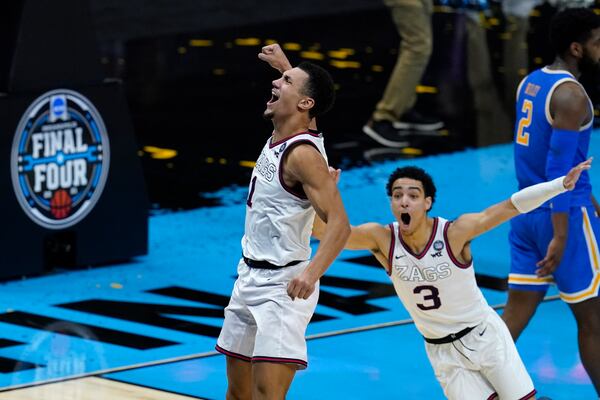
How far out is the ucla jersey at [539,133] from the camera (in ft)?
24.4

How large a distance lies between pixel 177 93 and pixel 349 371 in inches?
A: 331

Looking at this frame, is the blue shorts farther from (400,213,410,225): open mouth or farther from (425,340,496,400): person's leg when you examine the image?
(400,213,410,225): open mouth

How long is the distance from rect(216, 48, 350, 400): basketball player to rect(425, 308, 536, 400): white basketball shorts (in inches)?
29.5

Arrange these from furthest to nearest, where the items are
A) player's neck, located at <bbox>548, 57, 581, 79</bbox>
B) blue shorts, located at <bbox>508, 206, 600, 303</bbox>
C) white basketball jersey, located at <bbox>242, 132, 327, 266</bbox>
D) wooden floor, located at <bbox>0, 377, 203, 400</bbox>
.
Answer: wooden floor, located at <bbox>0, 377, 203, 400</bbox> → player's neck, located at <bbox>548, 57, 581, 79</bbox> → blue shorts, located at <bbox>508, 206, 600, 303</bbox> → white basketball jersey, located at <bbox>242, 132, 327, 266</bbox>

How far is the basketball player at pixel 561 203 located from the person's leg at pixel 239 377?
1.59 metres

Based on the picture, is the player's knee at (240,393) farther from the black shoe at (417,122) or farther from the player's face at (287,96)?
the black shoe at (417,122)

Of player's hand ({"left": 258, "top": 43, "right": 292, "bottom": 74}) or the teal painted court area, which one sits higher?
player's hand ({"left": 258, "top": 43, "right": 292, "bottom": 74})

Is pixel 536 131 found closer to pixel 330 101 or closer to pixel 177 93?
pixel 330 101

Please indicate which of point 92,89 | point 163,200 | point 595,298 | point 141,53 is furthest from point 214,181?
point 595,298

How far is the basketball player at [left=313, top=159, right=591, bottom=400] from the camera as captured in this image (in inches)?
262

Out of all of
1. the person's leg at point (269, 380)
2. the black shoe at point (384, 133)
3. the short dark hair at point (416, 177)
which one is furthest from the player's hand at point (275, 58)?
the black shoe at point (384, 133)

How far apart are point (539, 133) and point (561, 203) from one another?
0.38 meters

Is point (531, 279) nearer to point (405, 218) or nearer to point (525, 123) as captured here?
point (525, 123)

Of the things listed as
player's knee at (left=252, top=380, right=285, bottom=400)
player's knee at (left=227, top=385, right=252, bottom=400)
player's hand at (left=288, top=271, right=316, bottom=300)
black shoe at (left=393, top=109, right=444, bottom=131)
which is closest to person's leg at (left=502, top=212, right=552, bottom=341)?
player's knee at (left=227, top=385, right=252, bottom=400)
